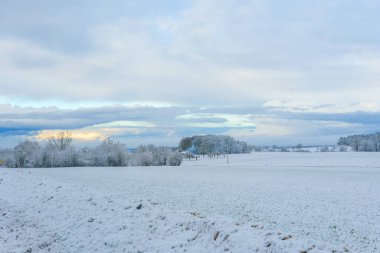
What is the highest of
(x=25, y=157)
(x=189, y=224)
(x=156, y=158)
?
(x=25, y=157)

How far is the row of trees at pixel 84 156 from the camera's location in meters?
104

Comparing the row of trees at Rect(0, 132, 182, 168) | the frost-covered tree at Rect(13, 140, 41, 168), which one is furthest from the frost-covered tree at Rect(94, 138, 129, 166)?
the frost-covered tree at Rect(13, 140, 41, 168)

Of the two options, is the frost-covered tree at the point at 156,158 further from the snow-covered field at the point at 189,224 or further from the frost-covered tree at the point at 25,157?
the snow-covered field at the point at 189,224

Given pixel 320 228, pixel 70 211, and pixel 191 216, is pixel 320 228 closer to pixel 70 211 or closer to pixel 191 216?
pixel 191 216

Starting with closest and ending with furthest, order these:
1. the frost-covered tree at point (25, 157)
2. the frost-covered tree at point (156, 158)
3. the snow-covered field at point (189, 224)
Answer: the snow-covered field at point (189, 224)
the frost-covered tree at point (25, 157)
the frost-covered tree at point (156, 158)

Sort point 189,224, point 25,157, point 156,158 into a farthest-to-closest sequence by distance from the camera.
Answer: point 156,158
point 25,157
point 189,224

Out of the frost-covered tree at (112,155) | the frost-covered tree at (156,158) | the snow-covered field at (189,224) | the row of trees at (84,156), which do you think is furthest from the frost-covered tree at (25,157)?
the snow-covered field at (189,224)

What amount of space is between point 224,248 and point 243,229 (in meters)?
1.29

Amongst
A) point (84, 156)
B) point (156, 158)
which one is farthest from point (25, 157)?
point (156, 158)

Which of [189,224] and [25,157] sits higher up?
[25,157]

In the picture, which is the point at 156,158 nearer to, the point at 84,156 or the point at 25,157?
the point at 84,156

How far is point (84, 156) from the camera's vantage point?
109 m

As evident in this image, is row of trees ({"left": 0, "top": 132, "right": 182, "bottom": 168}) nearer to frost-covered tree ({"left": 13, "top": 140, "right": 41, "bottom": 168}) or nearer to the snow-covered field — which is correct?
frost-covered tree ({"left": 13, "top": 140, "right": 41, "bottom": 168})

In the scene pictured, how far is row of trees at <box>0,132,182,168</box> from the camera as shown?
342ft
